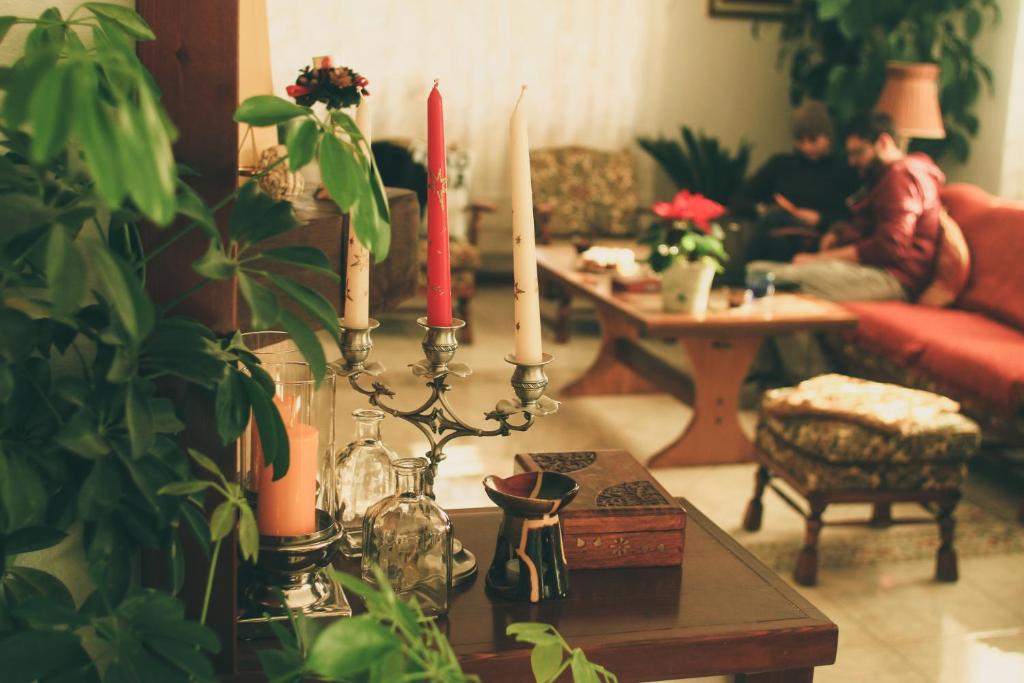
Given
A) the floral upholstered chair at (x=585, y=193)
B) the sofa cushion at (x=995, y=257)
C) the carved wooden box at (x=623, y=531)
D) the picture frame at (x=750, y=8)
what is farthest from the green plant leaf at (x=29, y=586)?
the picture frame at (x=750, y=8)

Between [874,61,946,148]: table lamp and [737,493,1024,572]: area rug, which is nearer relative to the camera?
[737,493,1024,572]: area rug

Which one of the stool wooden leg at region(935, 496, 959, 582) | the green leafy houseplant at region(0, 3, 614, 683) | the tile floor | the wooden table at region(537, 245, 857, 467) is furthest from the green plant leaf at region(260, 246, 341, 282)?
the wooden table at region(537, 245, 857, 467)

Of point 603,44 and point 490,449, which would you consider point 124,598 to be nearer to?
point 490,449

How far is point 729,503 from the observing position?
355cm

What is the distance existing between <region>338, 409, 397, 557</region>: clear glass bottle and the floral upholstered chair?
518 cm

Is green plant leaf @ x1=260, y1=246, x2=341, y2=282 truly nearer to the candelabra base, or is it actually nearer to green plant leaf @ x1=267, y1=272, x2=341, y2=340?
green plant leaf @ x1=267, y1=272, x2=341, y2=340

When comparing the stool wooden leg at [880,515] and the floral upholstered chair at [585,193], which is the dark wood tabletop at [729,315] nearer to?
the stool wooden leg at [880,515]

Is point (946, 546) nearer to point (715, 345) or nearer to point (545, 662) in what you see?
point (715, 345)

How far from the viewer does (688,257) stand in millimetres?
3783

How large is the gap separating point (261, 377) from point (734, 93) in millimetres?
6849

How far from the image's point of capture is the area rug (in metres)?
3.18

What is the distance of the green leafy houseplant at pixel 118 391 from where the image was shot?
648 millimetres

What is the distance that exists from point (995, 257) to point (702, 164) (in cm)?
253

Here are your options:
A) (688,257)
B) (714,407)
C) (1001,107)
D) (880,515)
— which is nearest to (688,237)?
(688,257)
